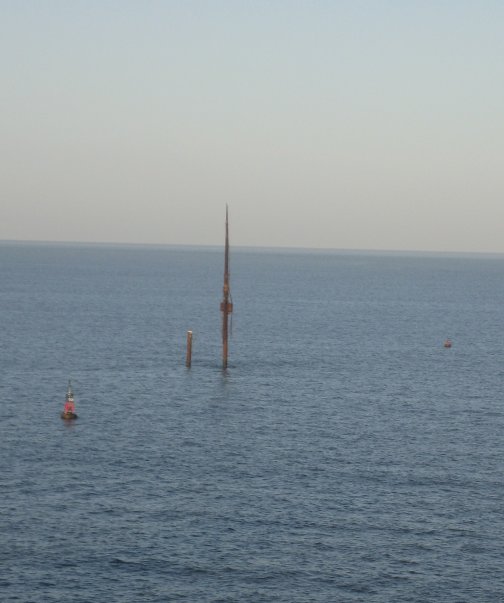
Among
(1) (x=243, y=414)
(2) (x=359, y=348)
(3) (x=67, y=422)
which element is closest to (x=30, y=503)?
(3) (x=67, y=422)

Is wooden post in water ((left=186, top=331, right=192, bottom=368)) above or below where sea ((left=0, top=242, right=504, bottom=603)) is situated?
above

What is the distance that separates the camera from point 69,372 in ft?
364

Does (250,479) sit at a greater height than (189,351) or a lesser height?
lesser

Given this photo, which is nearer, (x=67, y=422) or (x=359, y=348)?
(x=67, y=422)

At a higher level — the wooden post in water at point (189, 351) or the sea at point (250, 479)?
the wooden post in water at point (189, 351)

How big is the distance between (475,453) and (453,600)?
2793cm

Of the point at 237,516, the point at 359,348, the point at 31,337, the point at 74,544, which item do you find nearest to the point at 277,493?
the point at 237,516

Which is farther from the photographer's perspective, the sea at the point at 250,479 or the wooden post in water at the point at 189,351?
the wooden post in water at the point at 189,351

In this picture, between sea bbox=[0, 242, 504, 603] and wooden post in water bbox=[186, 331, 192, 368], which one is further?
wooden post in water bbox=[186, 331, 192, 368]

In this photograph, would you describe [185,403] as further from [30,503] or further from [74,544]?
[74,544]

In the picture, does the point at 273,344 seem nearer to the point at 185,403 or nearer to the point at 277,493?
the point at 185,403

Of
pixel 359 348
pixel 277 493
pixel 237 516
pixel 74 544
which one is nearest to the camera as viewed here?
pixel 74 544

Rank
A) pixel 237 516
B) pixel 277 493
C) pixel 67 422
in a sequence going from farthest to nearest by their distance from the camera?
1. pixel 67 422
2. pixel 277 493
3. pixel 237 516

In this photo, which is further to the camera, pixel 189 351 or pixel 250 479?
pixel 189 351
